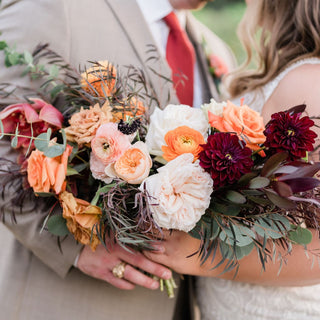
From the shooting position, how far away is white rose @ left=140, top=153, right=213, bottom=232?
80cm

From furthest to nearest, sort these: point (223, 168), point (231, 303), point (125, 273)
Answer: point (231, 303) < point (125, 273) < point (223, 168)

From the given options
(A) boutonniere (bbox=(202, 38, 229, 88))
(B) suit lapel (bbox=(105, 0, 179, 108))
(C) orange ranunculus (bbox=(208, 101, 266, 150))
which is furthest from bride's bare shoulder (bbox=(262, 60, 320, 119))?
(A) boutonniere (bbox=(202, 38, 229, 88))

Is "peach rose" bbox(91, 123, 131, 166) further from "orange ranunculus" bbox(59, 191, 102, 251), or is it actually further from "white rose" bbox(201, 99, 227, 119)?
"white rose" bbox(201, 99, 227, 119)

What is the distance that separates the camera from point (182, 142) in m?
0.85

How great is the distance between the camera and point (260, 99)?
1.34 m

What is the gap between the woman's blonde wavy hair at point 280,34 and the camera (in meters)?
1.31

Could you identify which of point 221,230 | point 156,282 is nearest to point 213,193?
point 221,230

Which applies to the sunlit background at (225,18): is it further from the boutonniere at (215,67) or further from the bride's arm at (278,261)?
the bride's arm at (278,261)

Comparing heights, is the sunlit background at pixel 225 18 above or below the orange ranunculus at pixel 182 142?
below

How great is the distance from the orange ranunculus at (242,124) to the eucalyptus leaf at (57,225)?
0.51 meters

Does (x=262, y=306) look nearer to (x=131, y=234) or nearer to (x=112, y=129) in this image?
(x=131, y=234)

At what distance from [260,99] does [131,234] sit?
0.79 meters

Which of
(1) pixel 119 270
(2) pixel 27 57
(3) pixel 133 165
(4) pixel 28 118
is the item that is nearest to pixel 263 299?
(1) pixel 119 270

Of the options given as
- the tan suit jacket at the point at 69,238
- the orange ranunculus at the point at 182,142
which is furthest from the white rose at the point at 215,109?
the tan suit jacket at the point at 69,238
